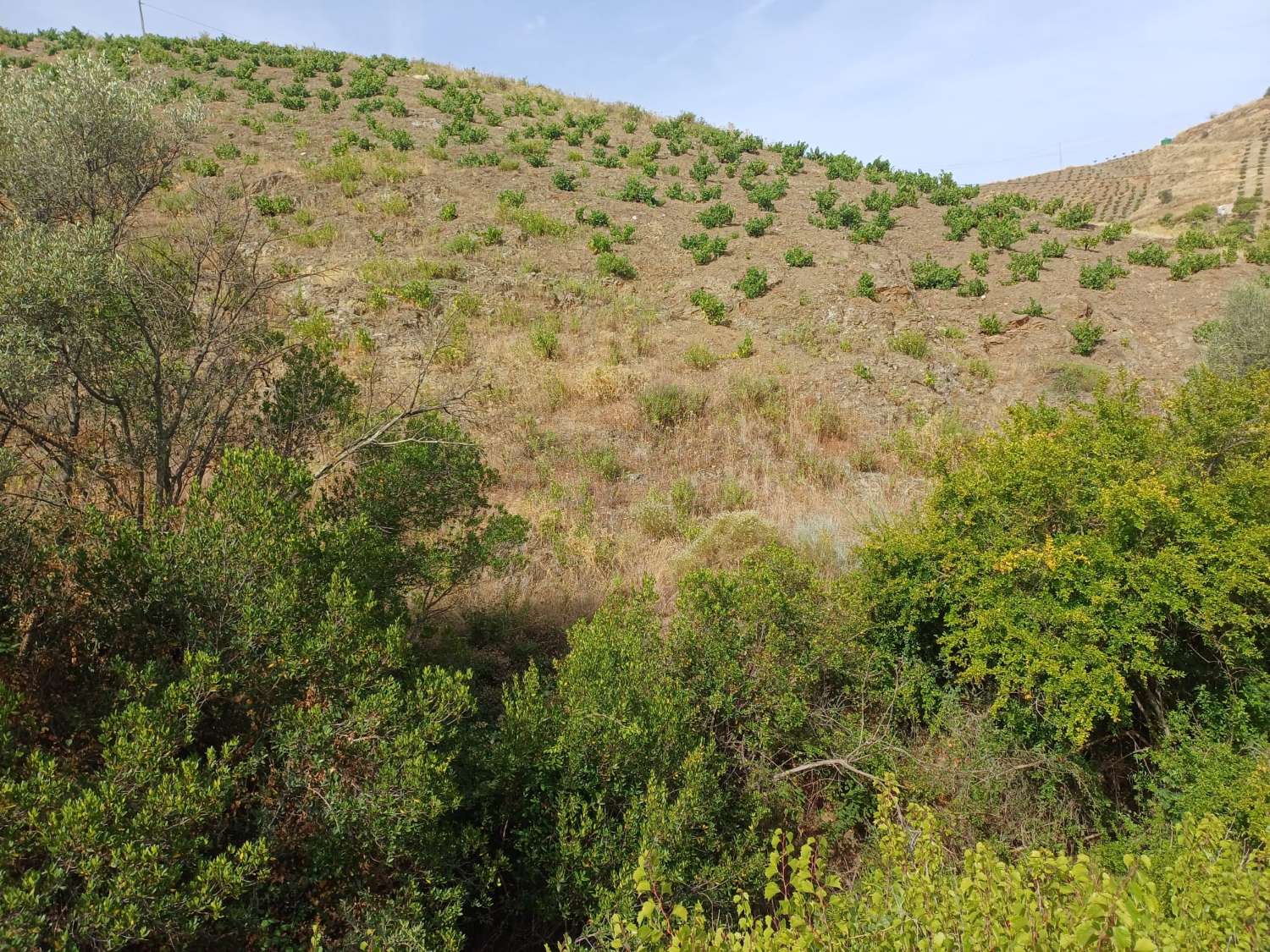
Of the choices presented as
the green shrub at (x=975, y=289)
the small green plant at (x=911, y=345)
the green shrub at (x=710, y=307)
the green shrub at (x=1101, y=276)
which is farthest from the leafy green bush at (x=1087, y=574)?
the green shrub at (x=1101, y=276)

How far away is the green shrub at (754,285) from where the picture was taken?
1421 centimetres

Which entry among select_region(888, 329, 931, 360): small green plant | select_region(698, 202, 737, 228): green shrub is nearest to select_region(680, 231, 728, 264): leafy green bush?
select_region(698, 202, 737, 228): green shrub

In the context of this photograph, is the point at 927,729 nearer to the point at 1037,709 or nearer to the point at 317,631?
the point at 1037,709

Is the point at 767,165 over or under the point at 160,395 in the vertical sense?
over

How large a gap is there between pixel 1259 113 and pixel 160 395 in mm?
62676

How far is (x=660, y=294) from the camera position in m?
14.2

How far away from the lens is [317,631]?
11.3ft

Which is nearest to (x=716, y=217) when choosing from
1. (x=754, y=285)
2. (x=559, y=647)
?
(x=754, y=285)

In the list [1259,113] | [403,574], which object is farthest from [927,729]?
[1259,113]

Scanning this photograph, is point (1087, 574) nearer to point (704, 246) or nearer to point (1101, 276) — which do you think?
point (704, 246)

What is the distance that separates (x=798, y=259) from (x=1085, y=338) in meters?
5.99

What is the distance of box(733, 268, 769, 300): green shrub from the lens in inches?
559

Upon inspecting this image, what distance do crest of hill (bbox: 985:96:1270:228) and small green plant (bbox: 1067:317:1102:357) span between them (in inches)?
770

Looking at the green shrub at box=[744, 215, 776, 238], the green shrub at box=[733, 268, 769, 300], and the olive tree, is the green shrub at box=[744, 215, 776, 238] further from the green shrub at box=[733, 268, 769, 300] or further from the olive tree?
the olive tree
